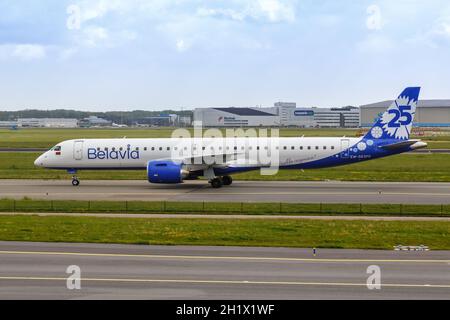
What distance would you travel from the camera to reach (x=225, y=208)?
33312 mm

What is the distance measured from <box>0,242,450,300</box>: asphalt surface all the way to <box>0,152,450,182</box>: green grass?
27155 millimetres

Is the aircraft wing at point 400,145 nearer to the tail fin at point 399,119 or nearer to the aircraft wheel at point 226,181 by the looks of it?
the tail fin at point 399,119

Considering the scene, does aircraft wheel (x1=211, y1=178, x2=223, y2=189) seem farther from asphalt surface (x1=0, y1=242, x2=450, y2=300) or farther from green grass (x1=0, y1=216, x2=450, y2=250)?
asphalt surface (x1=0, y1=242, x2=450, y2=300)

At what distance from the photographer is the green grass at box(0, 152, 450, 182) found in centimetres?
4959

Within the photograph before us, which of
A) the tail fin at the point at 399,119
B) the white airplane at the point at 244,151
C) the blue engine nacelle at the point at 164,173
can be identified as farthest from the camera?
the tail fin at the point at 399,119

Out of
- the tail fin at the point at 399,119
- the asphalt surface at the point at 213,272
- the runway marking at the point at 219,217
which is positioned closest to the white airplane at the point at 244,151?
the tail fin at the point at 399,119

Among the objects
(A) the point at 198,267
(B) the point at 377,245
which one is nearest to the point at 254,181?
Result: (B) the point at 377,245

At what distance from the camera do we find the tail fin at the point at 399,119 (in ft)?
146

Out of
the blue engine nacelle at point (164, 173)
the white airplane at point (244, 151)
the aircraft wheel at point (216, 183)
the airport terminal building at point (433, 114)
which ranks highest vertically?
the airport terminal building at point (433, 114)

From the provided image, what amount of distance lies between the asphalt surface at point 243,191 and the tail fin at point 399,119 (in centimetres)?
347

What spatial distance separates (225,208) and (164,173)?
33.5 ft

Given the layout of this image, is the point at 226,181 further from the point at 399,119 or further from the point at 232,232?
the point at 232,232

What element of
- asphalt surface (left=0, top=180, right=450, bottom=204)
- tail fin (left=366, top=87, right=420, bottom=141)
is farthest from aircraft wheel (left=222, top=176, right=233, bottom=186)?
tail fin (left=366, top=87, right=420, bottom=141)
